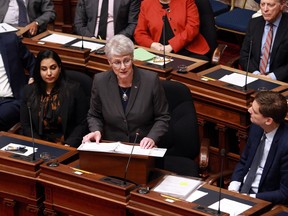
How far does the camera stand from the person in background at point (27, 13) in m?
6.19

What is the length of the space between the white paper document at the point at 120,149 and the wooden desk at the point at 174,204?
0.20 metres

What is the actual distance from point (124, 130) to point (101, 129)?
126 millimetres

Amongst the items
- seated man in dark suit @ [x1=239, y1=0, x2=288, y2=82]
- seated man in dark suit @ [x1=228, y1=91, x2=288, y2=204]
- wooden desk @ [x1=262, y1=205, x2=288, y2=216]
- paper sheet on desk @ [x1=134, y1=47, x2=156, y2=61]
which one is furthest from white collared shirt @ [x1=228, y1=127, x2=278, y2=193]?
paper sheet on desk @ [x1=134, y1=47, x2=156, y2=61]

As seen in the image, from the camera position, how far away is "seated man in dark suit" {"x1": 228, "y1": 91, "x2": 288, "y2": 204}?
393cm

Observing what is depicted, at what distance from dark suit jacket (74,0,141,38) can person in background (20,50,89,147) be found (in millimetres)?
1373

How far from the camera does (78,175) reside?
385 centimetres

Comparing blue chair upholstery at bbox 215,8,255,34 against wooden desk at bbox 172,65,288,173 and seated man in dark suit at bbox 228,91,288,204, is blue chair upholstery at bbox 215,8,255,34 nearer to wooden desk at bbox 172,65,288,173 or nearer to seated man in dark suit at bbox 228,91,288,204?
wooden desk at bbox 172,65,288,173

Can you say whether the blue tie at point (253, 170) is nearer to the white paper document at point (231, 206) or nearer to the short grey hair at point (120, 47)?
the white paper document at point (231, 206)

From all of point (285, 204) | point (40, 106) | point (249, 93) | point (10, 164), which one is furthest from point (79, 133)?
point (285, 204)

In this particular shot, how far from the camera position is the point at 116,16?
606cm

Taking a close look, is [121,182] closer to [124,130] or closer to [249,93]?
[124,130]

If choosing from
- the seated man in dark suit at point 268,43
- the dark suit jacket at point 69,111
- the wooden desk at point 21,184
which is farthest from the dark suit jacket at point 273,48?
the wooden desk at point 21,184

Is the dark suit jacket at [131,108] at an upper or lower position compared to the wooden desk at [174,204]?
upper

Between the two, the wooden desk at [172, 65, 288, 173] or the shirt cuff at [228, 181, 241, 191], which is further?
the wooden desk at [172, 65, 288, 173]
